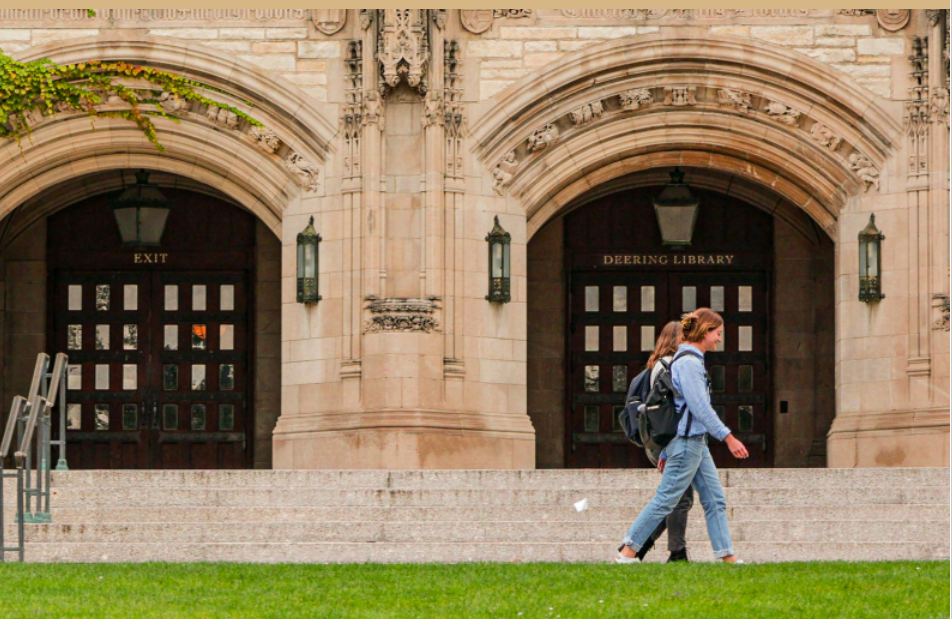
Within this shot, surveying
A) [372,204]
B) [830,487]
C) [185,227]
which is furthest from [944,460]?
[185,227]

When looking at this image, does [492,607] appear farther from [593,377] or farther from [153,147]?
[593,377]

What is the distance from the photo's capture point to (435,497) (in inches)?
534

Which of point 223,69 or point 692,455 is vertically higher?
point 223,69

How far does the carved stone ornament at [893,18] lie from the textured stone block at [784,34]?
0.70 meters

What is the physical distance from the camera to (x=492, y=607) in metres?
9.52

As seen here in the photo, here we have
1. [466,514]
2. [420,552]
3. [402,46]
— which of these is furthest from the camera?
[402,46]

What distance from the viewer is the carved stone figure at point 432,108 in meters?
18.5

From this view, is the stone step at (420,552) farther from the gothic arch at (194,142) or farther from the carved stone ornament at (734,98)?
the carved stone ornament at (734,98)

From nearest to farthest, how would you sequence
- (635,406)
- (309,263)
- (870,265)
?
1. (635,406)
2. (870,265)
3. (309,263)

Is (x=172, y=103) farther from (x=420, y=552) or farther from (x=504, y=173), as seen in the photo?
(x=420, y=552)

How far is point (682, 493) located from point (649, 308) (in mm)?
10533

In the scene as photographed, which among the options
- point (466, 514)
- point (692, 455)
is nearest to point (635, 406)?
point (692, 455)

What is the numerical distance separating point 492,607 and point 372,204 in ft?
30.8

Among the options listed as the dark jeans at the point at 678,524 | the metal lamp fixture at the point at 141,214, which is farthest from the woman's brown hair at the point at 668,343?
the metal lamp fixture at the point at 141,214
